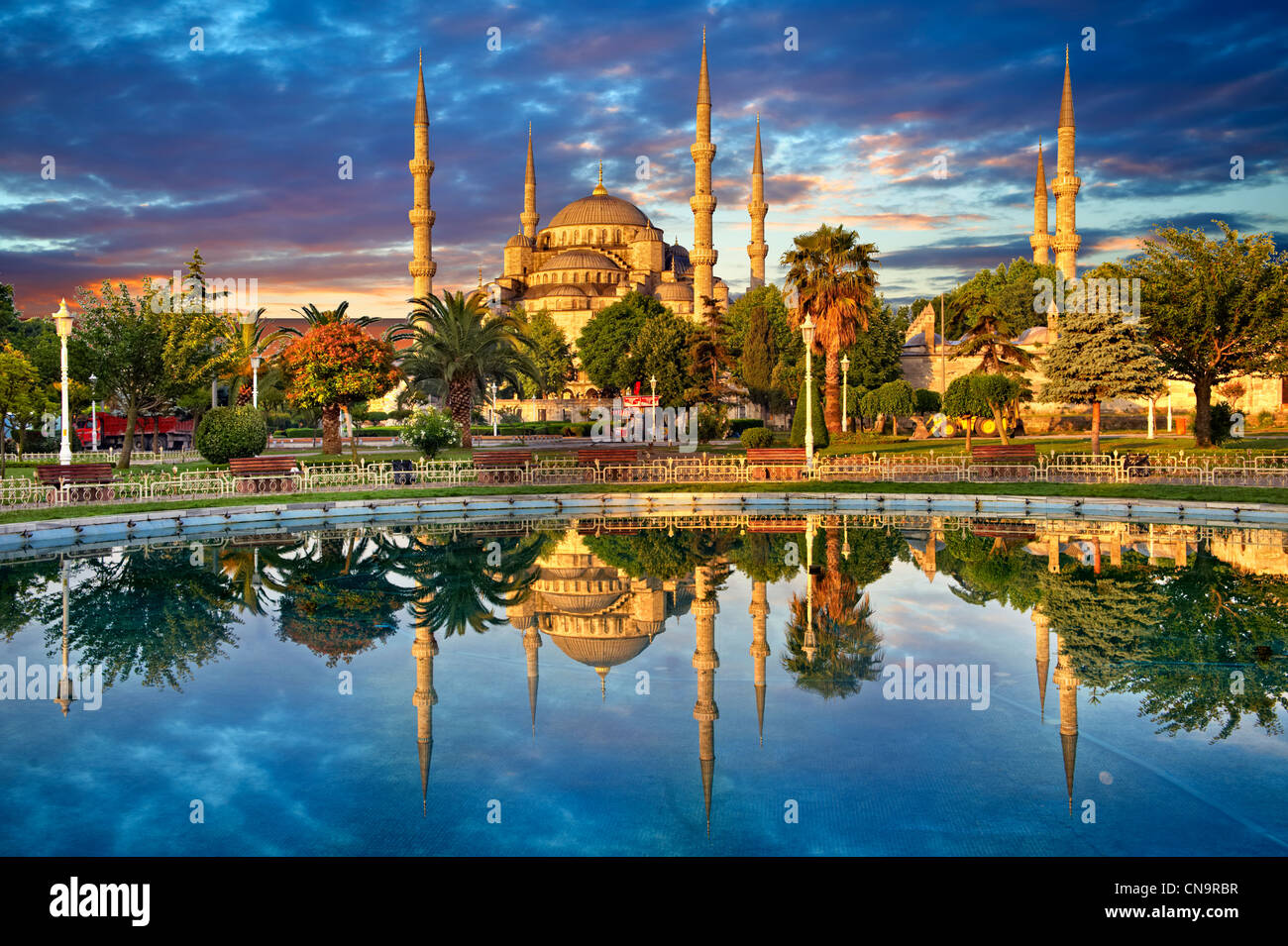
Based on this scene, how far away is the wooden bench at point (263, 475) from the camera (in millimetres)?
22578

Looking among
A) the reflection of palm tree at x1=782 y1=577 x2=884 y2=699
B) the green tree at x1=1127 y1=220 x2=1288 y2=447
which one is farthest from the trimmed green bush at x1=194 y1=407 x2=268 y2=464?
the green tree at x1=1127 y1=220 x2=1288 y2=447

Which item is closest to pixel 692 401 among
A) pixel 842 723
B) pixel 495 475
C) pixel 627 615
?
pixel 495 475

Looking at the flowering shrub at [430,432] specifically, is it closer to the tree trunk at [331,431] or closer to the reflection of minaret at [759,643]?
the tree trunk at [331,431]

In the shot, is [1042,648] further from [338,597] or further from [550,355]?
[550,355]

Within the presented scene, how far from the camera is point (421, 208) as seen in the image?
61.1 m

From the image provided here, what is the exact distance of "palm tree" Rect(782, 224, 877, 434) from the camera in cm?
3288

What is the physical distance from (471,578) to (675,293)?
267 ft

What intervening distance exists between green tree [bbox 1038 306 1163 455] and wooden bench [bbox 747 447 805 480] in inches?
327

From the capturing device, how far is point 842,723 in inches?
272

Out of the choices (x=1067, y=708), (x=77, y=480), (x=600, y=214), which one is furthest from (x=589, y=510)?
(x=600, y=214)

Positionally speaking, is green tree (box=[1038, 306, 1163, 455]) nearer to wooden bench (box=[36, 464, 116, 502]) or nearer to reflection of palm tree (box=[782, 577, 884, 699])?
reflection of palm tree (box=[782, 577, 884, 699])
